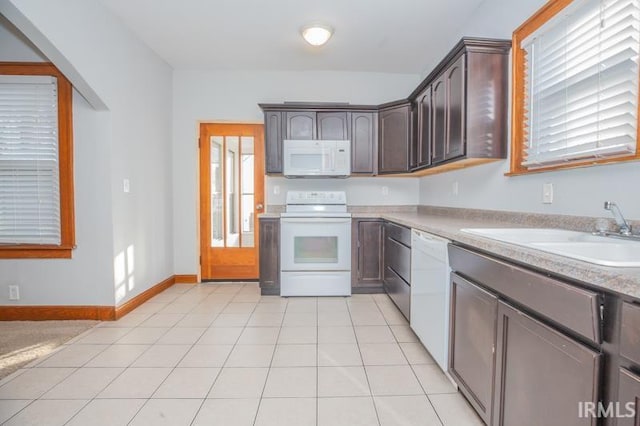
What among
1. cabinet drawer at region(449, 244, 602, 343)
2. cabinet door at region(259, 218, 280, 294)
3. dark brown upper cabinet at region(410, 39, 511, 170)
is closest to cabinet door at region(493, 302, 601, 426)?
cabinet drawer at region(449, 244, 602, 343)

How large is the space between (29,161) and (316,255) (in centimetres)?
271

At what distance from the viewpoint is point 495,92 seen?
208 cm

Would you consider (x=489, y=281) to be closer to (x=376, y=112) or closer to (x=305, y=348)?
(x=305, y=348)

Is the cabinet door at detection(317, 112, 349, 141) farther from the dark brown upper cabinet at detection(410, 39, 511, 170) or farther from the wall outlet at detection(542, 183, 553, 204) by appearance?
the wall outlet at detection(542, 183, 553, 204)

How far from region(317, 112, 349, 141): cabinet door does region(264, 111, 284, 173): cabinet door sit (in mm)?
472

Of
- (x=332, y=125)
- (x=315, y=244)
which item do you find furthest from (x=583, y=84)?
(x=315, y=244)

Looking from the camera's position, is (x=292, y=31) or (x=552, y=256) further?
(x=292, y=31)

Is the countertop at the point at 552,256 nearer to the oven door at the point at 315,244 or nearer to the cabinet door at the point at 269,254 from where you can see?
Result: the oven door at the point at 315,244

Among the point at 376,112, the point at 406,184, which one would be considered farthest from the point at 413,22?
the point at 406,184

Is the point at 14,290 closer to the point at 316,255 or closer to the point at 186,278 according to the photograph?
the point at 186,278

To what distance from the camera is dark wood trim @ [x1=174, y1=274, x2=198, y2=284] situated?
12.6 feet

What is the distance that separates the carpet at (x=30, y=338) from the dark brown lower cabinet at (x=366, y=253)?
8.16 feet

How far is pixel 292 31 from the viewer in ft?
9.44

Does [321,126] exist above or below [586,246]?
above
